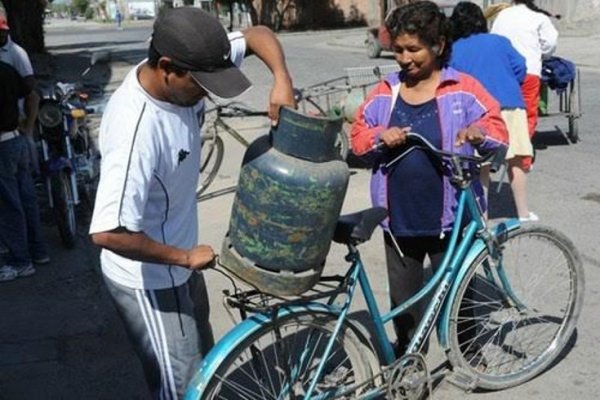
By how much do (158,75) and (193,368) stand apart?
1.02 metres

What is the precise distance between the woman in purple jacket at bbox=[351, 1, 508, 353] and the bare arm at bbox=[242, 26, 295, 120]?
65cm

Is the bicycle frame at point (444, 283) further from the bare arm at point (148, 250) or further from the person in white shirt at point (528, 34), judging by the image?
the person in white shirt at point (528, 34)

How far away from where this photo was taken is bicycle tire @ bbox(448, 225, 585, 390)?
143 inches

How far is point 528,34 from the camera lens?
7.16 metres

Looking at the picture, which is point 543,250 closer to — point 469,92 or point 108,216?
point 469,92

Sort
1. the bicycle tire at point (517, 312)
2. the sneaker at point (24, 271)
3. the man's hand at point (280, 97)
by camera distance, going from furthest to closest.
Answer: the sneaker at point (24, 271) → the bicycle tire at point (517, 312) → the man's hand at point (280, 97)

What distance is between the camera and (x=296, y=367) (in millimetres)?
3088

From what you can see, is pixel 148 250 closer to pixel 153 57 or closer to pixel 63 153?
pixel 153 57

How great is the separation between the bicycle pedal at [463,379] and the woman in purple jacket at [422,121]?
1.13 feet

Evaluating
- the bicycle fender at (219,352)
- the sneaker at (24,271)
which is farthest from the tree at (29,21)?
the bicycle fender at (219,352)

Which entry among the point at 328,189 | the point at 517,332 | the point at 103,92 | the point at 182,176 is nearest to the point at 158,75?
the point at 182,176

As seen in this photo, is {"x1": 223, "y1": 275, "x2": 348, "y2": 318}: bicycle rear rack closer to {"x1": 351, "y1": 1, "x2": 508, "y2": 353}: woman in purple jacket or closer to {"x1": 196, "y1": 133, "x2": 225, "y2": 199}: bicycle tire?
{"x1": 351, "y1": 1, "x2": 508, "y2": 353}: woman in purple jacket

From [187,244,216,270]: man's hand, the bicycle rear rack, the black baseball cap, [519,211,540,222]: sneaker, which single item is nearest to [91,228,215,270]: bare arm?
[187,244,216,270]: man's hand

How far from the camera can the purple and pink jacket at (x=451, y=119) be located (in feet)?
11.1
